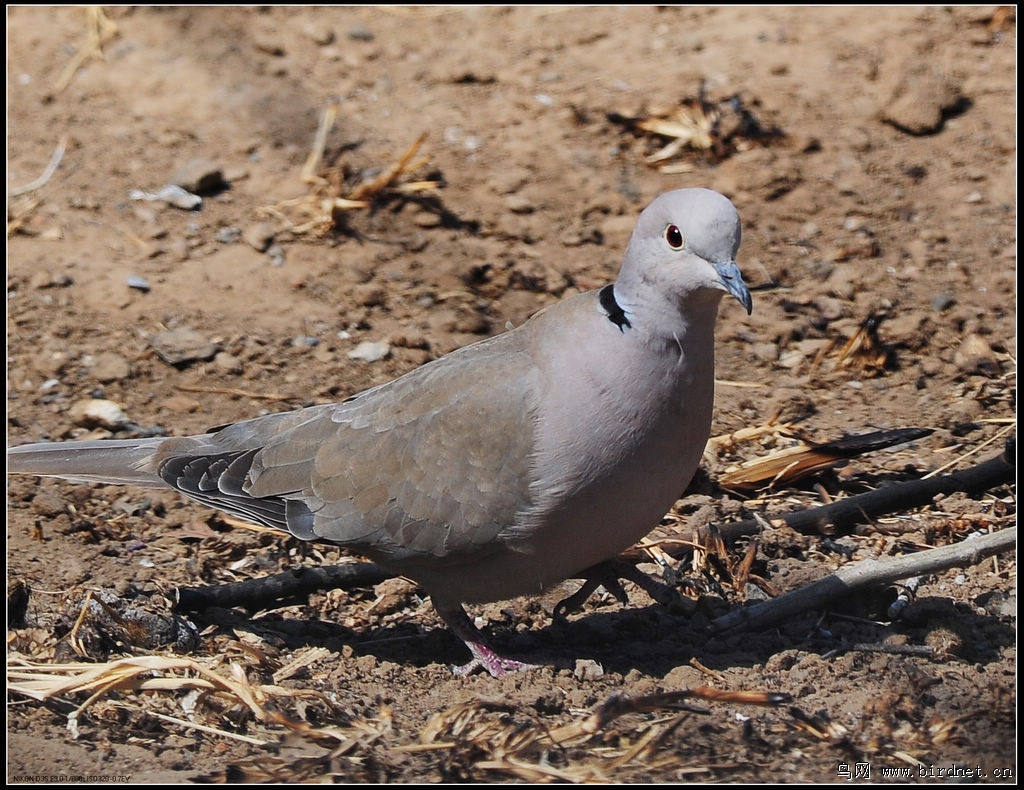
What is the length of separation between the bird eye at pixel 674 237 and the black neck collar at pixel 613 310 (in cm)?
24

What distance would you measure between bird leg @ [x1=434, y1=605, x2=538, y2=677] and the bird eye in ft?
4.52

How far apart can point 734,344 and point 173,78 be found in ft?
12.5

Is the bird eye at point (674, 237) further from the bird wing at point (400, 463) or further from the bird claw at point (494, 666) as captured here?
the bird claw at point (494, 666)

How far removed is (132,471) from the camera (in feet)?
14.3

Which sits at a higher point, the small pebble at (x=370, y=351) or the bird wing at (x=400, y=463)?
the bird wing at (x=400, y=463)

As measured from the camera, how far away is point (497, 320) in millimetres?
5789

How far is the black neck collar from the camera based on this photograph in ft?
11.6

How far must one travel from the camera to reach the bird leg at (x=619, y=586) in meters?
4.18

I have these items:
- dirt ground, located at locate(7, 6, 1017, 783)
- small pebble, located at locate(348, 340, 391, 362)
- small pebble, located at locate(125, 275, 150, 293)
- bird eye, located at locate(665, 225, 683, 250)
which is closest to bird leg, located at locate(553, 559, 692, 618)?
dirt ground, located at locate(7, 6, 1017, 783)

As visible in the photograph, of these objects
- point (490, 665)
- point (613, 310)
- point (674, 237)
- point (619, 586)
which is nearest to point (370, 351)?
point (619, 586)

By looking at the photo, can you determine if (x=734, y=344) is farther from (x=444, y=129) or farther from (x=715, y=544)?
(x=444, y=129)

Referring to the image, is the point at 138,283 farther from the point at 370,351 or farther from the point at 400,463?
the point at 400,463

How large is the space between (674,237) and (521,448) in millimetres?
735

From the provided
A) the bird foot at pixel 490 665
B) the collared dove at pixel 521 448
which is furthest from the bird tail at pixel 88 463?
the bird foot at pixel 490 665
